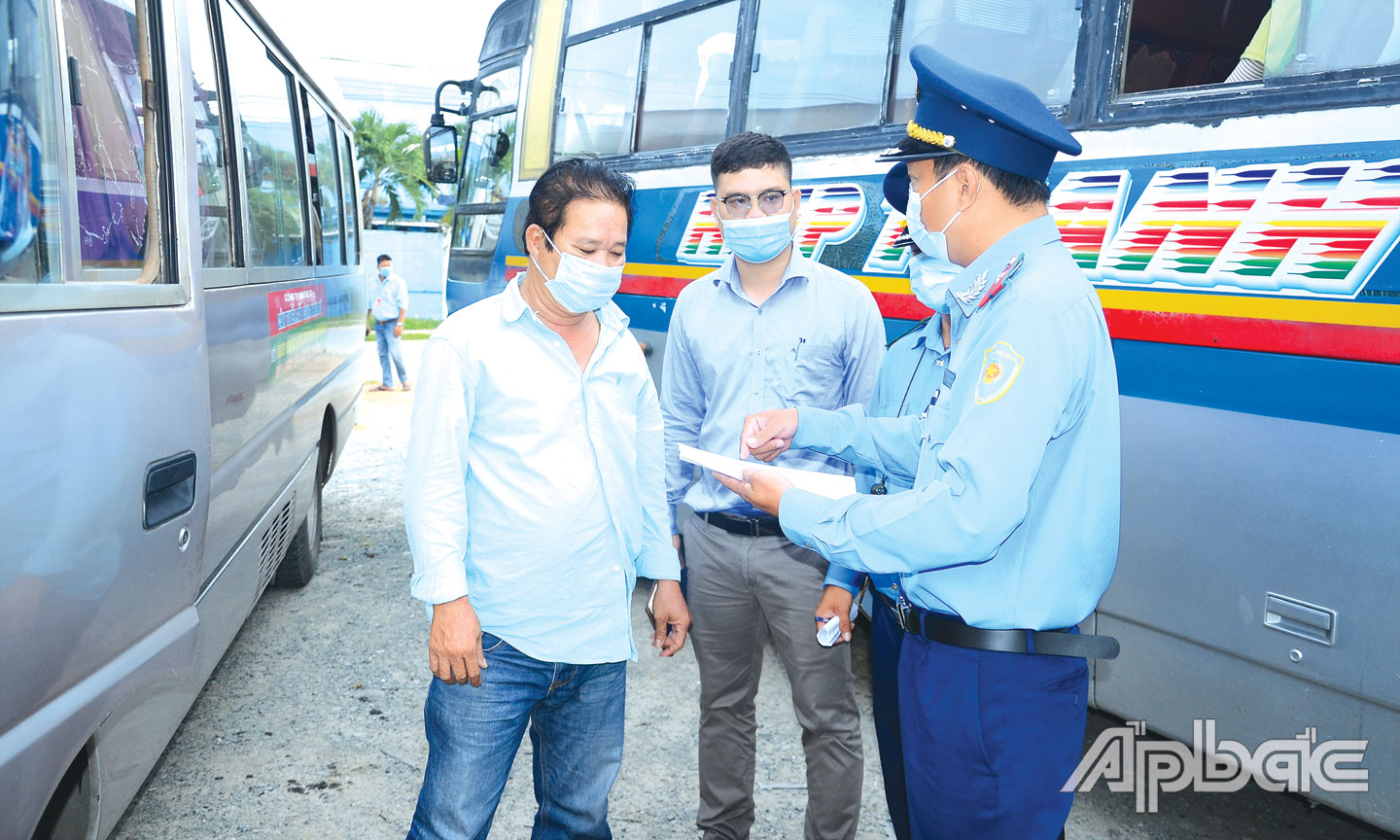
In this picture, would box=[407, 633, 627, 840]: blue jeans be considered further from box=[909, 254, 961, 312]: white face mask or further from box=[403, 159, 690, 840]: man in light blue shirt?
box=[909, 254, 961, 312]: white face mask

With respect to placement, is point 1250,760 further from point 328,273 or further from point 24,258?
point 328,273

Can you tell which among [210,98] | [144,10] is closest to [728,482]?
[144,10]

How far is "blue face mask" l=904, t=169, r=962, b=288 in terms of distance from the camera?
2.06 m

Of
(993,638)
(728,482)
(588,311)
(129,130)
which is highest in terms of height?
(129,130)

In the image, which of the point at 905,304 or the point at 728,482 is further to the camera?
the point at 905,304

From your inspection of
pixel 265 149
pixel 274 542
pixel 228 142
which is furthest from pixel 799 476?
pixel 265 149

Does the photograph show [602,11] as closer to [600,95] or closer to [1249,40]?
[600,95]

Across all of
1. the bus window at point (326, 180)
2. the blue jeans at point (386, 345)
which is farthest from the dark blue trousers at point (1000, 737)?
the blue jeans at point (386, 345)

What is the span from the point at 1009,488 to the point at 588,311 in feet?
3.45

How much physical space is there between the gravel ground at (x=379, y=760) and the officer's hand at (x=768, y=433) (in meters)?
1.43

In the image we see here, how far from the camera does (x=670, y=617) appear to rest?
253 centimetres

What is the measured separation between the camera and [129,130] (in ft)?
7.72

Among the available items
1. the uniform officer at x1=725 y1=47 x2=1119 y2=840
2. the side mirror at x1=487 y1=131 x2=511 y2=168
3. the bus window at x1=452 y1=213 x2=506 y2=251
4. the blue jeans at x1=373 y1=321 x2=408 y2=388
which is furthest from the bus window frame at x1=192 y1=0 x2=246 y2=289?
the blue jeans at x1=373 y1=321 x2=408 y2=388

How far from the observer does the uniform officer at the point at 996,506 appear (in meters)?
1.74
